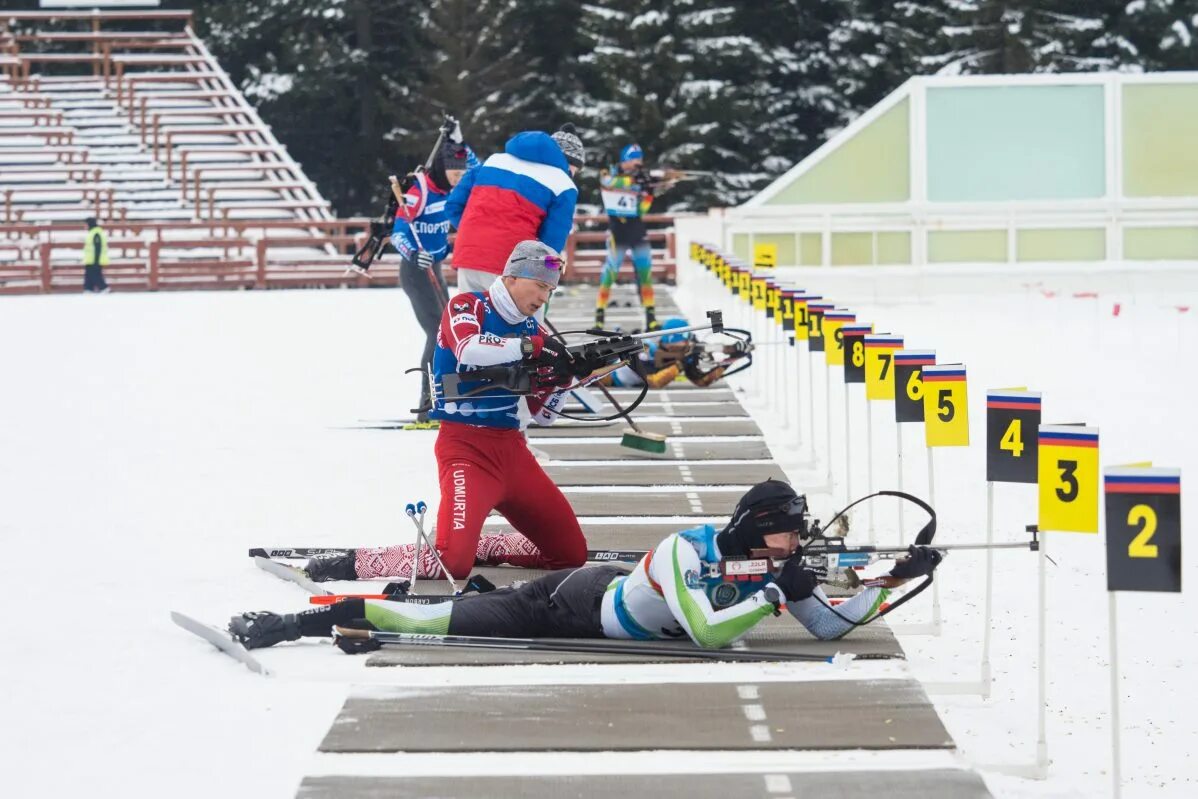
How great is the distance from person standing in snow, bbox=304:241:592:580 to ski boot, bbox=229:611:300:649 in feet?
3.47

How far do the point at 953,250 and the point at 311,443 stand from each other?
1625 cm

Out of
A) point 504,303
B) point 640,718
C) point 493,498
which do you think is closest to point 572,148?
point 504,303

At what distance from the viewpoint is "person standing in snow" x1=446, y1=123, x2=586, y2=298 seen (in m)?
10.2

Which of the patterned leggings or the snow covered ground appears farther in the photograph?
the patterned leggings

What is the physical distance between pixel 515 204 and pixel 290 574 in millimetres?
3428

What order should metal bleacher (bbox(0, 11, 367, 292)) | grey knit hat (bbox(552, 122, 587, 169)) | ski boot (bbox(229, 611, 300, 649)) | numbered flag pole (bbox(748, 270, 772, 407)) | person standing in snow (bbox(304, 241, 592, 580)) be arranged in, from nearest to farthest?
1. ski boot (bbox(229, 611, 300, 649))
2. person standing in snow (bbox(304, 241, 592, 580))
3. grey knit hat (bbox(552, 122, 587, 169))
4. numbered flag pole (bbox(748, 270, 772, 407))
5. metal bleacher (bbox(0, 11, 367, 292))

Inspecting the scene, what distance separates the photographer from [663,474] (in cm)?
1054

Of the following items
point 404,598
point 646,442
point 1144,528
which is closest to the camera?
point 1144,528

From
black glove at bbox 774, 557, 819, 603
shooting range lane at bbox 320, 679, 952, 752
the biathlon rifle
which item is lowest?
shooting range lane at bbox 320, 679, 952, 752

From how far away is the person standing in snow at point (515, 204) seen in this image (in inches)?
402

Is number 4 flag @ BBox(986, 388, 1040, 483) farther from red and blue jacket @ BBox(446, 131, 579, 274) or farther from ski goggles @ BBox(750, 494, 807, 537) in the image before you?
red and blue jacket @ BBox(446, 131, 579, 274)

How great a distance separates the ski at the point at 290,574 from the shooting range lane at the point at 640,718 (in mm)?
1586

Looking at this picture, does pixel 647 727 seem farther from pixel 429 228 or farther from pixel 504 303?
pixel 429 228

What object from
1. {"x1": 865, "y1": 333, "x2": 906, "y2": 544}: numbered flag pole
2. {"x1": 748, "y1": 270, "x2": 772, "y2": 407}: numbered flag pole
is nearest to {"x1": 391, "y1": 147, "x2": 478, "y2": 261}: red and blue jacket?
{"x1": 748, "y1": 270, "x2": 772, "y2": 407}: numbered flag pole
